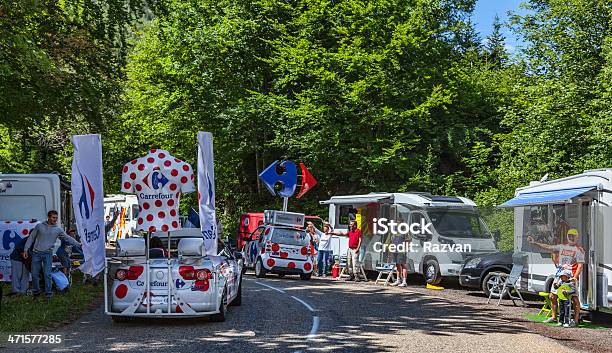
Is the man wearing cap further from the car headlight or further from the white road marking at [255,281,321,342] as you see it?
the car headlight

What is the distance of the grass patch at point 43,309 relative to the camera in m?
13.2

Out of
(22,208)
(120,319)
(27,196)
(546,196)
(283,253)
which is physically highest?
(27,196)

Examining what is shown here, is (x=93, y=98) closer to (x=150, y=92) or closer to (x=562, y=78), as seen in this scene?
(x=562, y=78)

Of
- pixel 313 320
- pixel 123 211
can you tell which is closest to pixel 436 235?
pixel 313 320

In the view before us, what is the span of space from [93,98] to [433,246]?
10.6 metres

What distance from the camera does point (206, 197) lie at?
14.8 meters

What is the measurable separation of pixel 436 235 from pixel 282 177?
10.1 metres

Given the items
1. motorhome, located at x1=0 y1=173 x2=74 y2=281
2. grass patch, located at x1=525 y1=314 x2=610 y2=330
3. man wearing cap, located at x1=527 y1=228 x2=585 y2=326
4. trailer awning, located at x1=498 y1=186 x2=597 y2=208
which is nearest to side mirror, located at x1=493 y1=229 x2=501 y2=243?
trailer awning, located at x1=498 y1=186 x2=597 y2=208

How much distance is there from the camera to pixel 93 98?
73.2 ft

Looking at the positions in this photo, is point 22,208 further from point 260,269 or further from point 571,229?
point 571,229

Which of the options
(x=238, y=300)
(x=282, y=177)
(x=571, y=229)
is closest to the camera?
(x=571, y=229)

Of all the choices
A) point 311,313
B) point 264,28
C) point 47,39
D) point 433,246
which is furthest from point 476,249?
point 264,28

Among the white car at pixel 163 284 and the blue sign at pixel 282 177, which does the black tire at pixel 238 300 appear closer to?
the white car at pixel 163 284

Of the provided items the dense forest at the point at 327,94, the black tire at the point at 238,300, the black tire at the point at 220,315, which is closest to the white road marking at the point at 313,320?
the black tire at the point at 238,300
